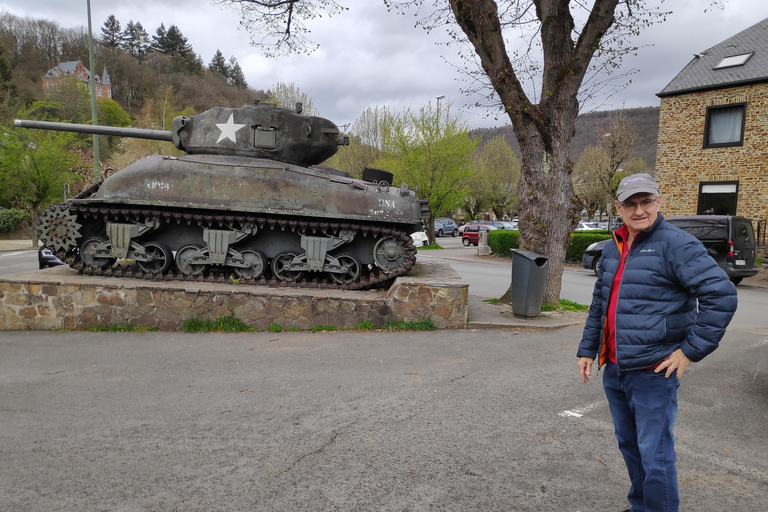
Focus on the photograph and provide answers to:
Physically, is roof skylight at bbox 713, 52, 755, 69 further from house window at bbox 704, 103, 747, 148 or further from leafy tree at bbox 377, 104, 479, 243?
leafy tree at bbox 377, 104, 479, 243

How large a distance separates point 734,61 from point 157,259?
24551 mm

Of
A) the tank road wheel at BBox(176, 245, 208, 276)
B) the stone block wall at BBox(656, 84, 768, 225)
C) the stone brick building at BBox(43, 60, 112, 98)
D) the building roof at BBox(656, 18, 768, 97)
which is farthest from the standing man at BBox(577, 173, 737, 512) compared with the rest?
A: the stone brick building at BBox(43, 60, 112, 98)

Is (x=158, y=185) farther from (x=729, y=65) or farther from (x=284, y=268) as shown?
(x=729, y=65)

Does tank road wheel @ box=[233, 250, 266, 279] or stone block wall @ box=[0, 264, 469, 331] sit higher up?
tank road wheel @ box=[233, 250, 266, 279]

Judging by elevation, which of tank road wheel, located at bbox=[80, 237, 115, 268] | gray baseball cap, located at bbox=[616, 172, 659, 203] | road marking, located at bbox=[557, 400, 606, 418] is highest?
gray baseball cap, located at bbox=[616, 172, 659, 203]

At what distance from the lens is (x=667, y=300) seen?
2.74 metres

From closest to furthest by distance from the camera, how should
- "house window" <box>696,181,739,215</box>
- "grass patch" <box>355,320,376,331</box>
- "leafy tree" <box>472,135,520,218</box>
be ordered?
"grass patch" <box>355,320,376,331</box>
"house window" <box>696,181,739,215</box>
"leafy tree" <box>472,135,520,218</box>

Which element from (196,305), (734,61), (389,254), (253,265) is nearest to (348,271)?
(389,254)

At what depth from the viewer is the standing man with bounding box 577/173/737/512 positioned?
2568mm

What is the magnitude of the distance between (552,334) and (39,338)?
7254mm

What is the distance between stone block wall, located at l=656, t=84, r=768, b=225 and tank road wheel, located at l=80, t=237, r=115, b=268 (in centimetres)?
2303

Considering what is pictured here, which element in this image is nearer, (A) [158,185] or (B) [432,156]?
(A) [158,185]

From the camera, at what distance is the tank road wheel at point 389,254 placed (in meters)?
9.05

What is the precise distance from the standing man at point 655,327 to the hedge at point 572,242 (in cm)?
1931
